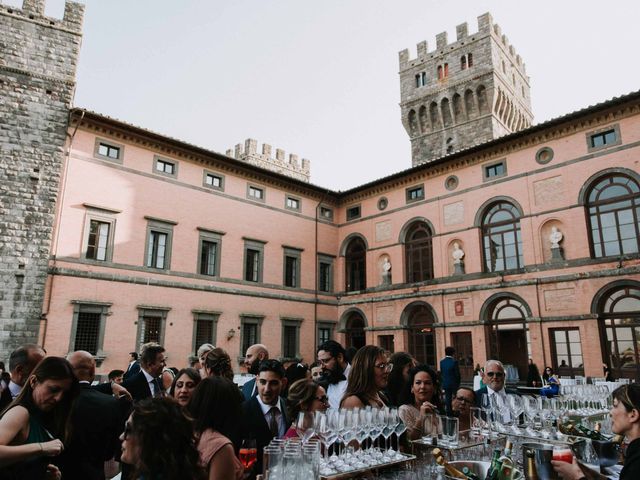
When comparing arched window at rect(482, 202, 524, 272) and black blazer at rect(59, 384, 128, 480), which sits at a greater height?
arched window at rect(482, 202, 524, 272)

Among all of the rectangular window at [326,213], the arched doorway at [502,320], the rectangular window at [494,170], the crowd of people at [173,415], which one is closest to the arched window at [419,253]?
the arched doorway at [502,320]

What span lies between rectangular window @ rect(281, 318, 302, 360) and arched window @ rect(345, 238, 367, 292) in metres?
4.17

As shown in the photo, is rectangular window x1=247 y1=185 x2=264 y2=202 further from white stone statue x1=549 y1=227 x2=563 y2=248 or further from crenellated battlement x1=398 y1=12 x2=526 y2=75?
crenellated battlement x1=398 y1=12 x2=526 y2=75

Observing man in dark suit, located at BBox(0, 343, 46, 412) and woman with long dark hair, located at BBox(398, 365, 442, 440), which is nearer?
woman with long dark hair, located at BBox(398, 365, 442, 440)

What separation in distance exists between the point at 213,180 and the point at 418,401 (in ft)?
62.1

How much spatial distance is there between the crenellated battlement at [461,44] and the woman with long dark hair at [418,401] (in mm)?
31988

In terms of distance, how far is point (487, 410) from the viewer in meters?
4.47

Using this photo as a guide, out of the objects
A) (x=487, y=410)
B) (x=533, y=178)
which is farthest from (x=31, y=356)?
(x=533, y=178)

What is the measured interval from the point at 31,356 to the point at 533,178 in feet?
64.2

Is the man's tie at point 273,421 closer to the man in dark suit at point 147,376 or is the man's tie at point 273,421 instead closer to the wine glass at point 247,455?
the wine glass at point 247,455

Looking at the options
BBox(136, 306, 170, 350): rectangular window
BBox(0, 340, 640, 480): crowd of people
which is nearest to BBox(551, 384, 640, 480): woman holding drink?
BBox(0, 340, 640, 480): crowd of people

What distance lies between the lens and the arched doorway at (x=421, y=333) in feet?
70.4

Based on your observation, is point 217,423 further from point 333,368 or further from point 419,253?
point 419,253

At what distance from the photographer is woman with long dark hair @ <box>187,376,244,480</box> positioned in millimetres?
2580
